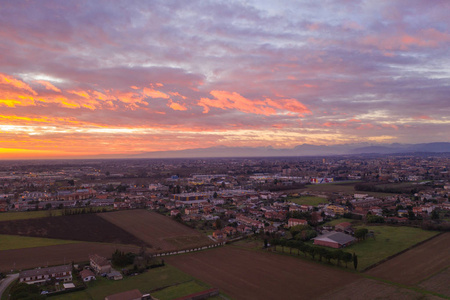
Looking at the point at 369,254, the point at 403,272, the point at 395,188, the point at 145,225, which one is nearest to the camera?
the point at 403,272

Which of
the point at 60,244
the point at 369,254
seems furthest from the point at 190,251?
the point at 369,254

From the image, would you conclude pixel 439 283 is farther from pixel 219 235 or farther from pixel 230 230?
pixel 230 230

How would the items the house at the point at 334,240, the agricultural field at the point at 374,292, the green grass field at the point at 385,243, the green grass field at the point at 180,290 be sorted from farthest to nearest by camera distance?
the house at the point at 334,240 → the green grass field at the point at 385,243 → the green grass field at the point at 180,290 → the agricultural field at the point at 374,292

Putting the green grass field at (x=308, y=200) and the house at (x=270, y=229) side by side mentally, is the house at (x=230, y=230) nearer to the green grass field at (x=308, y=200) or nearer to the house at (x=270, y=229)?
the house at (x=270, y=229)

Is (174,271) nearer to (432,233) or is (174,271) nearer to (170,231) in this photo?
(170,231)

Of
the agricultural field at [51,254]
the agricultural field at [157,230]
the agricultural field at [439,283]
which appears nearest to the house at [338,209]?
the agricultural field at [157,230]

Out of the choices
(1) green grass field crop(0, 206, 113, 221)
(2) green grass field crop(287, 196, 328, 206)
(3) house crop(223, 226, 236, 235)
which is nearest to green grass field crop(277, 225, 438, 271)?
(3) house crop(223, 226, 236, 235)
